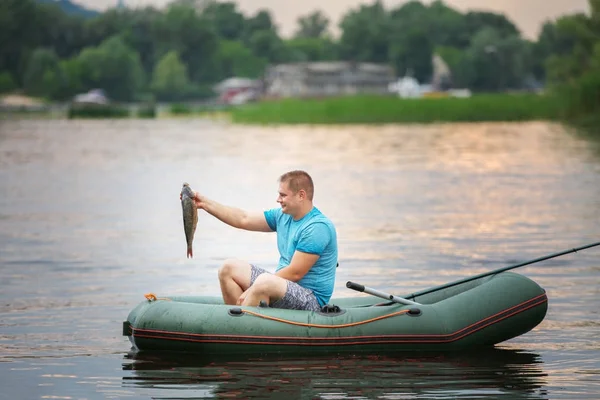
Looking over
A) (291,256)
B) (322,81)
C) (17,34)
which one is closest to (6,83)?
(17,34)

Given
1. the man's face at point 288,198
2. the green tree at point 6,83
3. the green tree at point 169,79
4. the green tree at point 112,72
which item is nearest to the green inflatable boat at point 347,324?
the man's face at point 288,198

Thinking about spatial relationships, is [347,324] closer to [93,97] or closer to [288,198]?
[288,198]

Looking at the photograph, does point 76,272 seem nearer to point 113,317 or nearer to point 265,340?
point 113,317

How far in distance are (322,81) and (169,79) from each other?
79.3 feet

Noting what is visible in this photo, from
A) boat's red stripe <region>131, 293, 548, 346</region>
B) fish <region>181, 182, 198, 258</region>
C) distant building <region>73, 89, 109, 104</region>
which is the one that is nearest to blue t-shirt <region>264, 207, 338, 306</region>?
boat's red stripe <region>131, 293, 548, 346</region>

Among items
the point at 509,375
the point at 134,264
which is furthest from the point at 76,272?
the point at 509,375

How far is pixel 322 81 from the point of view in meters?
192

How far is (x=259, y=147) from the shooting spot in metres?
48.9

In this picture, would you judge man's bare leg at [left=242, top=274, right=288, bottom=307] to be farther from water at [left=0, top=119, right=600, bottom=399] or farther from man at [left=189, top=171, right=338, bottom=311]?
water at [left=0, top=119, right=600, bottom=399]

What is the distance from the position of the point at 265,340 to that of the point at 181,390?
93cm

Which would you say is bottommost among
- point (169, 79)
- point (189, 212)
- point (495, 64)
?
point (189, 212)

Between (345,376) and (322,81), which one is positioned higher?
(322,81)

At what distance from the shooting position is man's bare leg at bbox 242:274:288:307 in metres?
9.46

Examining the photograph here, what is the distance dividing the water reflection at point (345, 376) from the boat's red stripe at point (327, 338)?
0.44 ft
